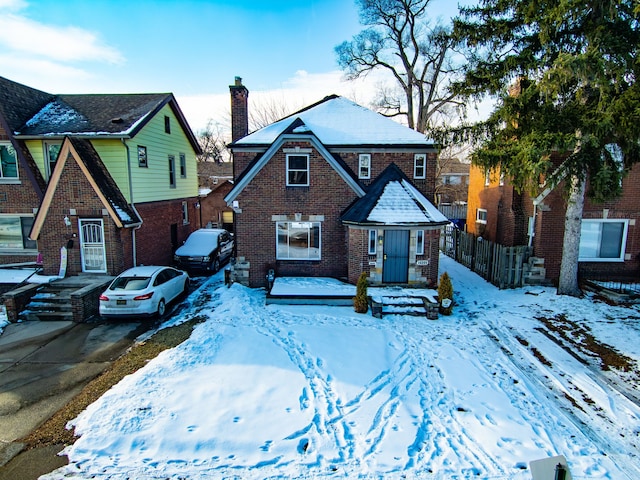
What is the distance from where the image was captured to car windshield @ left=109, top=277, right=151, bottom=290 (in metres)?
12.5

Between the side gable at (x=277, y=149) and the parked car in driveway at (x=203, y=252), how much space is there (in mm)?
4628

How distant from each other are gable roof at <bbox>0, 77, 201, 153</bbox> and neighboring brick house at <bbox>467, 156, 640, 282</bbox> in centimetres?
1560

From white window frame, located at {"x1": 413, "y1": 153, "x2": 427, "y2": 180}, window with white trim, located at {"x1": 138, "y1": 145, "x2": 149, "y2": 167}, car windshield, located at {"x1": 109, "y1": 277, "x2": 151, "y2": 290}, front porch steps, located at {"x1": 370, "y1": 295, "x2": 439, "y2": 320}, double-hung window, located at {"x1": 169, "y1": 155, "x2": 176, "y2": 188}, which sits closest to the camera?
front porch steps, located at {"x1": 370, "y1": 295, "x2": 439, "y2": 320}

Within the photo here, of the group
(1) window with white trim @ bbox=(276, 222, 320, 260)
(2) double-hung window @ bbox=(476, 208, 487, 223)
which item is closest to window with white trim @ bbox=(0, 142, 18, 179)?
(1) window with white trim @ bbox=(276, 222, 320, 260)

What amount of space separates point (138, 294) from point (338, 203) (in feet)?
26.5

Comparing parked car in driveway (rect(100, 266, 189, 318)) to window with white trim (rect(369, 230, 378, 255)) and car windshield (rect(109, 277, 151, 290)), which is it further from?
window with white trim (rect(369, 230, 378, 255))

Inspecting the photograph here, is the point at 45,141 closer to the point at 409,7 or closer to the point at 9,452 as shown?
the point at 9,452

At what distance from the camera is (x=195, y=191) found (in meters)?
23.9

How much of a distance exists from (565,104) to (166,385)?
15.0 meters

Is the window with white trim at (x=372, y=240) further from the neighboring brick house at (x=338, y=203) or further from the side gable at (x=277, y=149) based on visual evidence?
the side gable at (x=277, y=149)

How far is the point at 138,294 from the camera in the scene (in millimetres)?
12219

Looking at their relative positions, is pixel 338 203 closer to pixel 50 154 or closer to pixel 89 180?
pixel 89 180

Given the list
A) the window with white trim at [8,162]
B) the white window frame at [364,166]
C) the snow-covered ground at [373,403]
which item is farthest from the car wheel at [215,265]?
the window with white trim at [8,162]

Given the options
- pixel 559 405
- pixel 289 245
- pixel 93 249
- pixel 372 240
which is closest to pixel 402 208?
pixel 372 240
